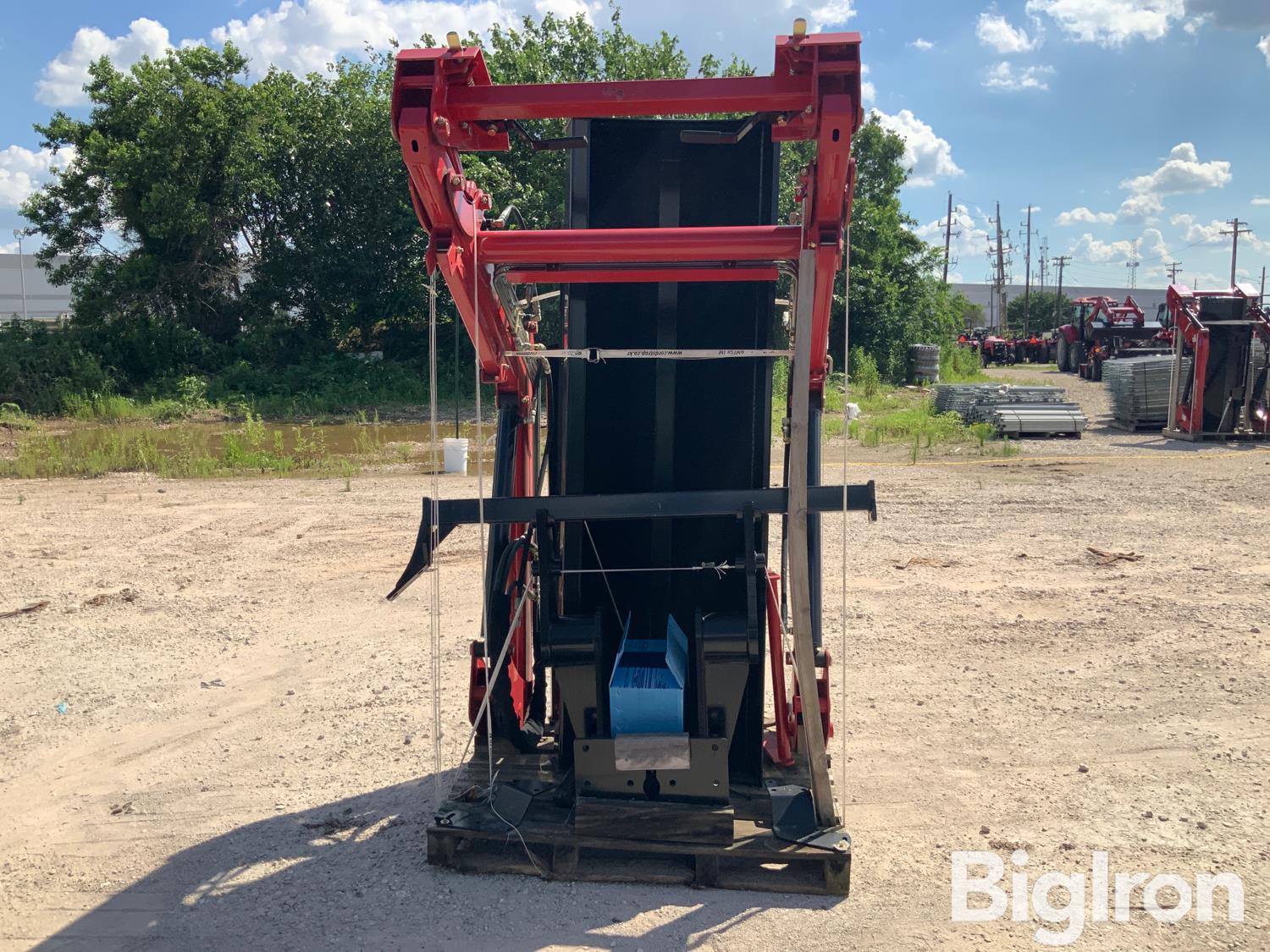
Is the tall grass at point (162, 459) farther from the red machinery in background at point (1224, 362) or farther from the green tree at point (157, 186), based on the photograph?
the red machinery in background at point (1224, 362)

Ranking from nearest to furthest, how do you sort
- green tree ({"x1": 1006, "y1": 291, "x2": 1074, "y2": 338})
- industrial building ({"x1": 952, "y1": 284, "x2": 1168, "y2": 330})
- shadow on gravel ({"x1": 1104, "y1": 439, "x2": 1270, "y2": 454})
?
shadow on gravel ({"x1": 1104, "y1": 439, "x2": 1270, "y2": 454}) → green tree ({"x1": 1006, "y1": 291, "x2": 1074, "y2": 338}) → industrial building ({"x1": 952, "y1": 284, "x2": 1168, "y2": 330})

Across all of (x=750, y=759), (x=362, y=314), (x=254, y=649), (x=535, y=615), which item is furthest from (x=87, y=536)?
(x=362, y=314)

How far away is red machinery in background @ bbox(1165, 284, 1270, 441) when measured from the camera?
1772 centimetres

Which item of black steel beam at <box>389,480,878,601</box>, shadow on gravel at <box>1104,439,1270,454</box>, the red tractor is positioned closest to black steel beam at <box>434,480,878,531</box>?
black steel beam at <box>389,480,878,601</box>

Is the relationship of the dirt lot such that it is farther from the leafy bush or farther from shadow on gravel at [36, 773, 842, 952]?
the leafy bush

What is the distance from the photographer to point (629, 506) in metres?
3.59

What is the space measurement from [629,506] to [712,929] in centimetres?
152

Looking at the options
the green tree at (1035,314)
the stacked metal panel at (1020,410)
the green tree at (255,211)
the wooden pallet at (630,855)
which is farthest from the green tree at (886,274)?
the green tree at (1035,314)

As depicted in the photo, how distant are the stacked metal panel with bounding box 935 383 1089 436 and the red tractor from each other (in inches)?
605

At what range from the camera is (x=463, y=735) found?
5328 mm

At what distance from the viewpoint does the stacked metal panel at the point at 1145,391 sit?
1973cm

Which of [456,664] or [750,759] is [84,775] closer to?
[456,664]

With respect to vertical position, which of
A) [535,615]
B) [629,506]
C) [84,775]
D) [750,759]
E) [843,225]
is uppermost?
[843,225]

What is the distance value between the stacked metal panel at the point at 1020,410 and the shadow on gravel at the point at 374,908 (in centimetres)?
1669
